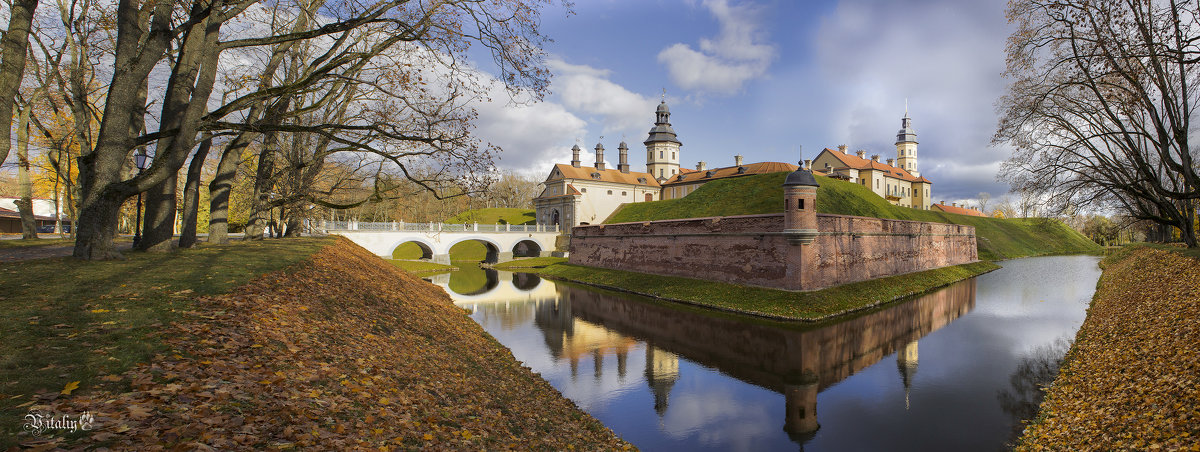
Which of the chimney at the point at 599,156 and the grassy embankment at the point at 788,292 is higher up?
the chimney at the point at 599,156

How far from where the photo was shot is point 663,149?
74.4 meters

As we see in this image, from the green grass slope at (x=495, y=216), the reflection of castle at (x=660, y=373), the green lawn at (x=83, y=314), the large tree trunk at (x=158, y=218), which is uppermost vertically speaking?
the green grass slope at (x=495, y=216)

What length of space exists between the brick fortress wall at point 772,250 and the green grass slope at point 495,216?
32804 millimetres

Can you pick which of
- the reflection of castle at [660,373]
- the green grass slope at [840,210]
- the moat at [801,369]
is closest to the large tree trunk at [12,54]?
the moat at [801,369]

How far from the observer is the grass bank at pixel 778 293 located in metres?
20.7

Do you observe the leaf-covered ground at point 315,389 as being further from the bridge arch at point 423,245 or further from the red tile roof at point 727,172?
the red tile roof at point 727,172

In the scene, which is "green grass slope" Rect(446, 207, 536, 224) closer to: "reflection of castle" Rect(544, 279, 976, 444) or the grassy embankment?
the grassy embankment

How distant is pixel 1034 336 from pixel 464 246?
54224 millimetres

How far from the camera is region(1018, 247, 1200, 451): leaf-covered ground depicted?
21.4 ft

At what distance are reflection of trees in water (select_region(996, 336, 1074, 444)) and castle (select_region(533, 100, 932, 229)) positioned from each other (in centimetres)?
4096

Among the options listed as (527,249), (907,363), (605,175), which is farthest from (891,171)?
(907,363)

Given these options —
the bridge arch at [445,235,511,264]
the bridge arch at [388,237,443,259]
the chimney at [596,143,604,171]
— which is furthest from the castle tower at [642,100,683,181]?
the bridge arch at [388,237,443,259]

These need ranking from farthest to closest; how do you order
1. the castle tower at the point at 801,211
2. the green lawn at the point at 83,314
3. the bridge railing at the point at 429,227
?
the bridge railing at the point at 429,227 < the castle tower at the point at 801,211 < the green lawn at the point at 83,314

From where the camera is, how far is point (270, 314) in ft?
24.9
